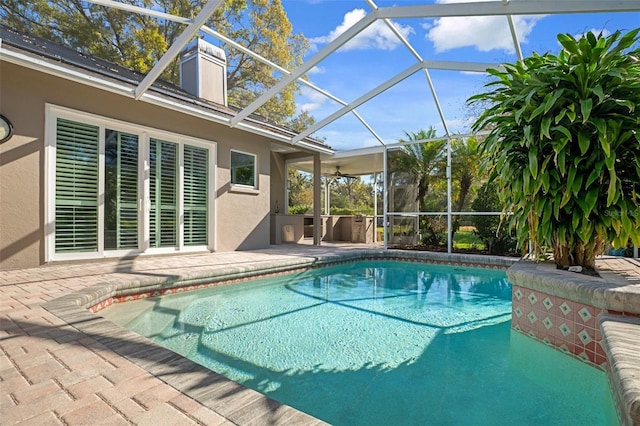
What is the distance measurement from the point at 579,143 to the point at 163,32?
17.1 metres

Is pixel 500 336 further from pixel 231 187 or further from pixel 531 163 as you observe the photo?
pixel 231 187

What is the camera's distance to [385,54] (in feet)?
24.0

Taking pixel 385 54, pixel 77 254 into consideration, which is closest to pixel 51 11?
pixel 77 254

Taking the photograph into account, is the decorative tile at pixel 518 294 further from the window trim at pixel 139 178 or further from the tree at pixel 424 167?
the window trim at pixel 139 178

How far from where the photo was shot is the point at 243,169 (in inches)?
357

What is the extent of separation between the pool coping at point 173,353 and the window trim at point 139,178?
2089 mm

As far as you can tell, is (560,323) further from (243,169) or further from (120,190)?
(243,169)

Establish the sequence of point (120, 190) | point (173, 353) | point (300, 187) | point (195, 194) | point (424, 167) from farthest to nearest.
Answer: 1. point (300, 187)
2. point (424, 167)
3. point (195, 194)
4. point (120, 190)
5. point (173, 353)

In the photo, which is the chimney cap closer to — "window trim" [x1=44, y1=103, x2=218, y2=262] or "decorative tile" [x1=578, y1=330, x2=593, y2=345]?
"window trim" [x1=44, y1=103, x2=218, y2=262]

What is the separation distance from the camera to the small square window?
28.9 ft

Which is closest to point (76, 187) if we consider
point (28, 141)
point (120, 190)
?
point (120, 190)

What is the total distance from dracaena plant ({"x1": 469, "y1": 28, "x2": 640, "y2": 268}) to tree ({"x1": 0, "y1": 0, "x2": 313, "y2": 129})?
1293cm

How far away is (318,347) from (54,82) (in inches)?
236

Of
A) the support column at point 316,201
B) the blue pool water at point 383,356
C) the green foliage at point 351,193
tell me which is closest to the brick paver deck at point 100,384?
the blue pool water at point 383,356
